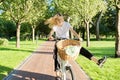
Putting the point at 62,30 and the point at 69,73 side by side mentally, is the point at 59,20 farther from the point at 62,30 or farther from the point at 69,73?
the point at 69,73

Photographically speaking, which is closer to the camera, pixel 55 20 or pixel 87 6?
pixel 55 20

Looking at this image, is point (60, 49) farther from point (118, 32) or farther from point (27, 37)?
point (27, 37)

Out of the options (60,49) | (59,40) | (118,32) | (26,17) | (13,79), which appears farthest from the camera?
(26,17)

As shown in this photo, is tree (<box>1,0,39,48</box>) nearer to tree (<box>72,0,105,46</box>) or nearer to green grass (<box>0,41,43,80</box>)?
tree (<box>72,0,105,46</box>)

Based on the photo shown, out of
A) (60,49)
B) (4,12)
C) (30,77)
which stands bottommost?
(30,77)

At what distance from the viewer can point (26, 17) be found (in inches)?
1473

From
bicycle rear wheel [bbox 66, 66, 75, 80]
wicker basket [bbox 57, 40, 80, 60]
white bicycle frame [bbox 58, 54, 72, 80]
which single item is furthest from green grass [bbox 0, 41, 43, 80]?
wicker basket [bbox 57, 40, 80, 60]

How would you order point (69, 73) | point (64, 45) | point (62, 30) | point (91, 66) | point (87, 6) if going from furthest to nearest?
point (87, 6), point (91, 66), point (62, 30), point (69, 73), point (64, 45)

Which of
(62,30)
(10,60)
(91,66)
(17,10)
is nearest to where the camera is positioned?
(62,30)

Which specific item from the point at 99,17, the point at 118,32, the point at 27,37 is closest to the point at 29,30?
the point at 27,37

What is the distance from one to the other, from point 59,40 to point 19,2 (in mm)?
29682

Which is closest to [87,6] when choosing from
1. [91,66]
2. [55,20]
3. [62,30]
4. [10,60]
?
[10,60]

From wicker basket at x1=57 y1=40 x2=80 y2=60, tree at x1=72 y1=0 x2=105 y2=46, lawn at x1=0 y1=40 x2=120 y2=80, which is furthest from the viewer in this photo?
tree at x1=72 y1=0 x2=105 y2=46

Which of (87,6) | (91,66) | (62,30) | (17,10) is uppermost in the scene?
(87,6)
